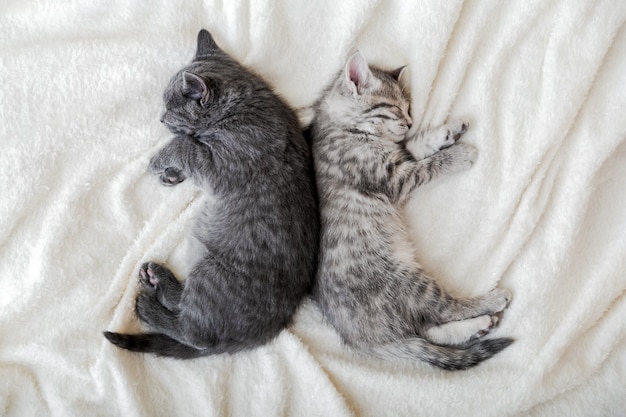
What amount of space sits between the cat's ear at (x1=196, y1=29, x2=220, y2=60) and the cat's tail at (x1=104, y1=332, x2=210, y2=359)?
2.72ft

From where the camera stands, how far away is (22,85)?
1604 mm

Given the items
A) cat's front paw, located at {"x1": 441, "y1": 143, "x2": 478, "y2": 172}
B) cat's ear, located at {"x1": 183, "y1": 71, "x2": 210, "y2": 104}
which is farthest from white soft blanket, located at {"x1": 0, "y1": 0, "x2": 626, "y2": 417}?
cat's ear, located at {"x1": 183, "y1": 71, "x2": 210, "y2": 104}

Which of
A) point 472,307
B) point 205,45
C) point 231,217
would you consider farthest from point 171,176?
point 472,307

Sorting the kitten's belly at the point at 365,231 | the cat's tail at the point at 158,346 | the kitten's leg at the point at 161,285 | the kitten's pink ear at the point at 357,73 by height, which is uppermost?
the kitten's pink ear at the point at 357,73

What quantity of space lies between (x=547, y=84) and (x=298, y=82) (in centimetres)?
73

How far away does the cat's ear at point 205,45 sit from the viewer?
1599 millimetres

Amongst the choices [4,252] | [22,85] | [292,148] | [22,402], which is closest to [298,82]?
[292,148]

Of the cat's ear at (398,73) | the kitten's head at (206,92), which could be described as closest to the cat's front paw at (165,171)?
the kitten's head at (206,92)

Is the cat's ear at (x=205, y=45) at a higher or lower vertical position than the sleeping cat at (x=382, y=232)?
higher

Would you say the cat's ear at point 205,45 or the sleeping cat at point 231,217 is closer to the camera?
the sleeping cat at point 231,217

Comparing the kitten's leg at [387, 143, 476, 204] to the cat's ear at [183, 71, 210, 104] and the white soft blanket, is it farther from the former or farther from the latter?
the cat's ear at [183, 71, 210, 104]

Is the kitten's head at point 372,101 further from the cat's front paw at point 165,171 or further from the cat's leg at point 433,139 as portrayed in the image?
the cat's front paw at point 165,171

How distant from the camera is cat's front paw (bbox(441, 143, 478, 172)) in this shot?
1.58m

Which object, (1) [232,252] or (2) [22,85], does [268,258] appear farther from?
(2) [22,85]
